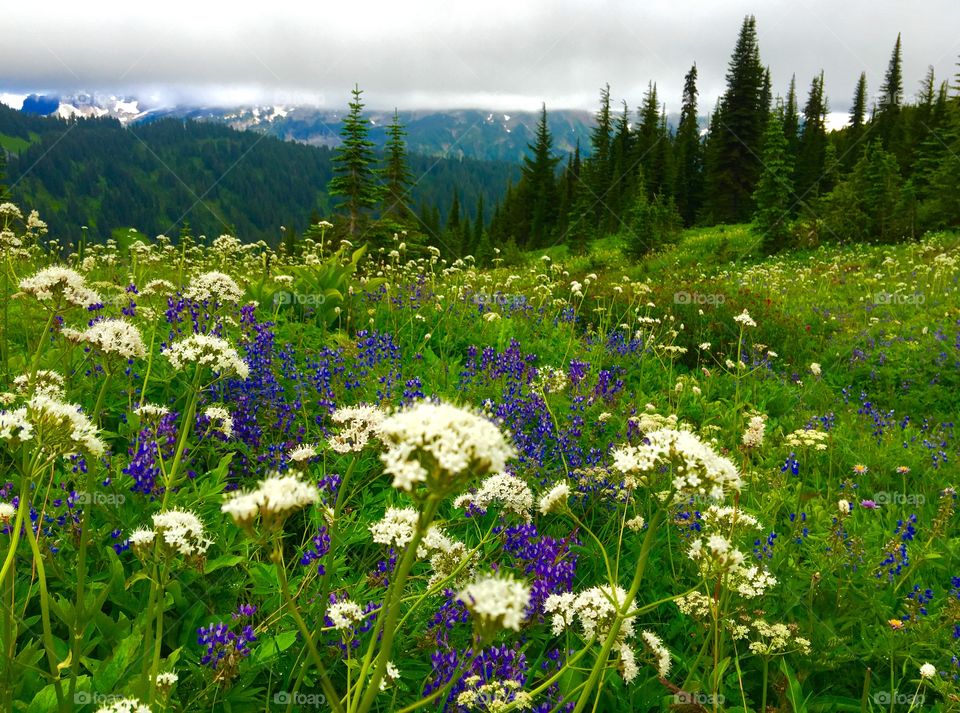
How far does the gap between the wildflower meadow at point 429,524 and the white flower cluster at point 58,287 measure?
0.02 metres

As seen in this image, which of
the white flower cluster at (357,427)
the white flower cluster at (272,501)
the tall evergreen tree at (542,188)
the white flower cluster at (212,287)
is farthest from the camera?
the tall evergreen tree at (542,188)

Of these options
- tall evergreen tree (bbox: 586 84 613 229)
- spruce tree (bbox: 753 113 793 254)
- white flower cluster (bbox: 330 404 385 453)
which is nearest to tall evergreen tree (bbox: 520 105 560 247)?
tall evergreen tree (bbox: 586 84 613 229)

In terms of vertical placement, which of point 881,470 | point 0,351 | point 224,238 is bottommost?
point 881,470

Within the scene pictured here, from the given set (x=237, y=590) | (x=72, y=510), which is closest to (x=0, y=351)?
(x=72, y=510)

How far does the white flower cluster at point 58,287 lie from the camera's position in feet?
9.75

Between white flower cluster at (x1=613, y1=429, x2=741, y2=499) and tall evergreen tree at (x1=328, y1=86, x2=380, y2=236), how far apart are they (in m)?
27.4

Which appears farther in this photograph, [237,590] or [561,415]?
[561,415]

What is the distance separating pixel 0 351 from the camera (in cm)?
470

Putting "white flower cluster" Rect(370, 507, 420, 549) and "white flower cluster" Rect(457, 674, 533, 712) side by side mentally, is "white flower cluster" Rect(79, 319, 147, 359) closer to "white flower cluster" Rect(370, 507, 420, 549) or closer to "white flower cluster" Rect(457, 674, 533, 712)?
"white flower cluster" Rect(370, 507, 420, 549)

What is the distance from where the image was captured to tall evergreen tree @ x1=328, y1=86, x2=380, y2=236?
2803 centimetres

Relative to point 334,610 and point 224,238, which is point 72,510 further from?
point 224,238

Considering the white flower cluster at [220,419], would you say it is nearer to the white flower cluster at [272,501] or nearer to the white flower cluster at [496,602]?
the white flower cluster at [272,501]

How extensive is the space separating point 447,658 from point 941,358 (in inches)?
342

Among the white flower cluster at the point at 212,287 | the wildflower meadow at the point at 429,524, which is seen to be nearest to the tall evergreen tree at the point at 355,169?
the wildflower meadow at the point at 429,524
